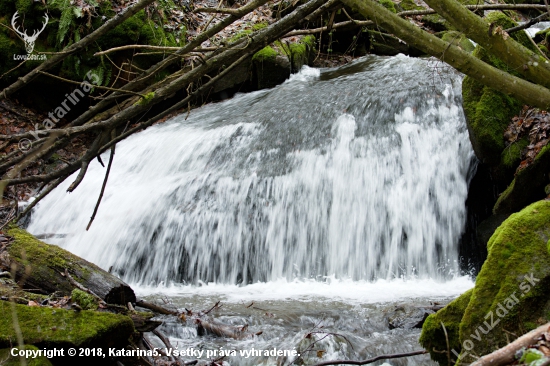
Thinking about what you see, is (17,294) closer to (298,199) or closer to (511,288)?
(511,288)

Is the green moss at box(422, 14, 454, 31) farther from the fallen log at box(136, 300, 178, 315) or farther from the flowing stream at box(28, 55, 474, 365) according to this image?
the fallen log at box(136, 300, 178, 315)

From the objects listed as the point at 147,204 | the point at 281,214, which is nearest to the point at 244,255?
the point at 281,214

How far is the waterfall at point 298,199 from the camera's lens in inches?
261

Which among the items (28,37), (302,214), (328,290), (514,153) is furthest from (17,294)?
(28,37)

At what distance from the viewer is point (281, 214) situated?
7.10 meters

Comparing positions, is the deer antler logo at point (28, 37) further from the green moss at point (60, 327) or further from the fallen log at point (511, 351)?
the fallen log at point (511, 351)

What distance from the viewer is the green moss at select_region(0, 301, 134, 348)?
8.76ft

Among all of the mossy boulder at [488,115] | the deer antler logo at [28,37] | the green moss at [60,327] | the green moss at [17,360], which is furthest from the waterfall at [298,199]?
the green moss at [17,360]

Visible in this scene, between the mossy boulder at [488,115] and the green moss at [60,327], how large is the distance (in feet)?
17.1

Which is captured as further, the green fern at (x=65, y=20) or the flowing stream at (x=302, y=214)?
the green fern at (x=65, y=20)

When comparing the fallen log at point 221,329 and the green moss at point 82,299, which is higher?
the green moss at point 82,299

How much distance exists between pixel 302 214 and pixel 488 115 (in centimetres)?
295

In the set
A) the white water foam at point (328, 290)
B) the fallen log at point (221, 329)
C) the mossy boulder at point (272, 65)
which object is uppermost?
the mossy boulder at point (272, 65)

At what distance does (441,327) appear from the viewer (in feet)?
10.4
